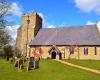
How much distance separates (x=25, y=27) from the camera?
242 feet

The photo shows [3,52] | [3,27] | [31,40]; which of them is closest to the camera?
[3,27]

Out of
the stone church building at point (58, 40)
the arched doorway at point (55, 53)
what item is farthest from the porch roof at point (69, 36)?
the arched doorway at point (55, 53)

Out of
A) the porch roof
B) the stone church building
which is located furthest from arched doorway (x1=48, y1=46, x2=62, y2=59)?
the porch roof

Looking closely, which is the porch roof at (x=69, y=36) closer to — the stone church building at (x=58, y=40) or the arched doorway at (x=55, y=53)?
the stone church building at (x=58, y=40)

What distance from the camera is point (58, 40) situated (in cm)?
6556

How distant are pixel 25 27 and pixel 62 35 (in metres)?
13.1

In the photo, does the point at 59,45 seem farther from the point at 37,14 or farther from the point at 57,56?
the point at 37,14

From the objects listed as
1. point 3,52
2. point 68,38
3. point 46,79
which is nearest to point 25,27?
point 3,52

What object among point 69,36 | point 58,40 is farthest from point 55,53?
point 69,36

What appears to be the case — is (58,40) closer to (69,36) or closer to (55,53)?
(69,36)

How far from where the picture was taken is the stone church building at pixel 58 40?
6128cm

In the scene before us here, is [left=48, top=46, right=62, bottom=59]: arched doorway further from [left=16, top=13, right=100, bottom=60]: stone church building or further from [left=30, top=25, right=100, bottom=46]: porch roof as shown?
[left=30, top=25, right=100, bottom=46]: porch roof

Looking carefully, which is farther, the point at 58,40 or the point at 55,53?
the point at 58,40

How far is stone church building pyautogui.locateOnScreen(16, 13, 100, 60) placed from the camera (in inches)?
2413
